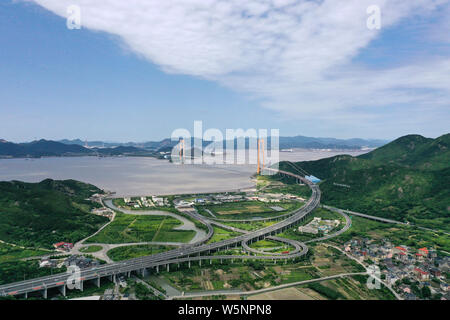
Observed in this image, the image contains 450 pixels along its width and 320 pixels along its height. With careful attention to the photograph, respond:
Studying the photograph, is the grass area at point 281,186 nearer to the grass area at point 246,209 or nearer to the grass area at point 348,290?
the grass area at point 246,209

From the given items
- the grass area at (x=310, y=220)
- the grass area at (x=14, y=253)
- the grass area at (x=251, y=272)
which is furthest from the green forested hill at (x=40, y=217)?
the grass area at (x=310, y=220)

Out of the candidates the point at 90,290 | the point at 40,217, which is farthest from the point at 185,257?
the point at 40,217

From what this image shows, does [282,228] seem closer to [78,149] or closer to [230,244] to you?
[230,244]

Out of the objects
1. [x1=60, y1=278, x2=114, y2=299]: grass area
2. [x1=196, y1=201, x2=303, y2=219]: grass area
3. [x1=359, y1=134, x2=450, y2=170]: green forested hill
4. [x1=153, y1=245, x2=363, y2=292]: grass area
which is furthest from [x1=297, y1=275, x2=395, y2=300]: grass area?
[x1=359, y1=134, x2=450, y2=170]: green forested hill

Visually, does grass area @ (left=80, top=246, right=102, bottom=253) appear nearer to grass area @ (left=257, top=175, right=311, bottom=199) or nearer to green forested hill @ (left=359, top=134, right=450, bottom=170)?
grass area @ (left=257, top=175, right=311, bottom=199)
